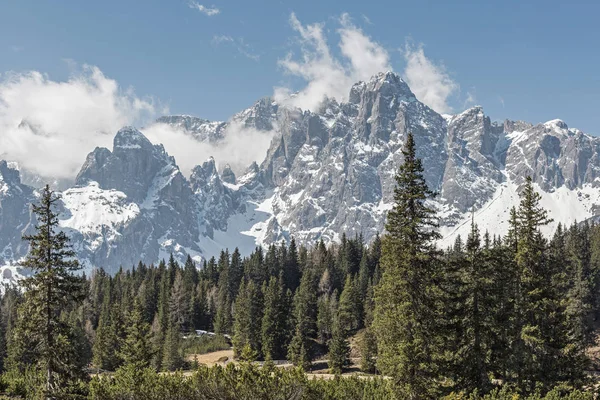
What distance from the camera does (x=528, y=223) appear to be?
3806 cm

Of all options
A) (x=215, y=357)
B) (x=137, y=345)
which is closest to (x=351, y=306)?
(x=215, y=357)

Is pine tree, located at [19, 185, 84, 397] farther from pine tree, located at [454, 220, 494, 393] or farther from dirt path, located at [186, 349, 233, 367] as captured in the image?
dirt path, located at [186, 349, 233, 367]

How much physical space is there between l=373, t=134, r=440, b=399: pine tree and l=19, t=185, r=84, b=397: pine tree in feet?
54.4

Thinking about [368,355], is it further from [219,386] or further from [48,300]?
[219,386]

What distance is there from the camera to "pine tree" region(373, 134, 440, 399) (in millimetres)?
28766

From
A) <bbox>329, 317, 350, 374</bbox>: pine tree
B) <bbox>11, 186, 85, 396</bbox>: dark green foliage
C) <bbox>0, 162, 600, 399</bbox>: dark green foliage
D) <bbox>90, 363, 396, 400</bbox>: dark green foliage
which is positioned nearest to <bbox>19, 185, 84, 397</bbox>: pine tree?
<bbox>11, 186, 85, 396</bbox>: dark green foliage

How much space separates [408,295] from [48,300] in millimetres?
18958

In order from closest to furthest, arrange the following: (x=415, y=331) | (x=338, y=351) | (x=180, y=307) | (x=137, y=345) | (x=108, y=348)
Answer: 1. (x=415, y=331)
2. (x=137, y=345)
3. (x=338, y=351)
4. (x=108, y=348)
5. (x=180, y=307)

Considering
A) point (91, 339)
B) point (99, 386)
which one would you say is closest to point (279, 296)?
point (91, 339)

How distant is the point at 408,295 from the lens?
2973 centimetres

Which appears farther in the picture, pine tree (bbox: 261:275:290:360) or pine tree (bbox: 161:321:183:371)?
pine tree (bbox: 261:275:290:360)

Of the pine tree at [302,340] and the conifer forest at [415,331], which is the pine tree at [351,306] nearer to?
the pine tree at [302,340]

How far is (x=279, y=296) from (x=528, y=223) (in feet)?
177

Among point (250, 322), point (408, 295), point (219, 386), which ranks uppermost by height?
point (408, 295)
